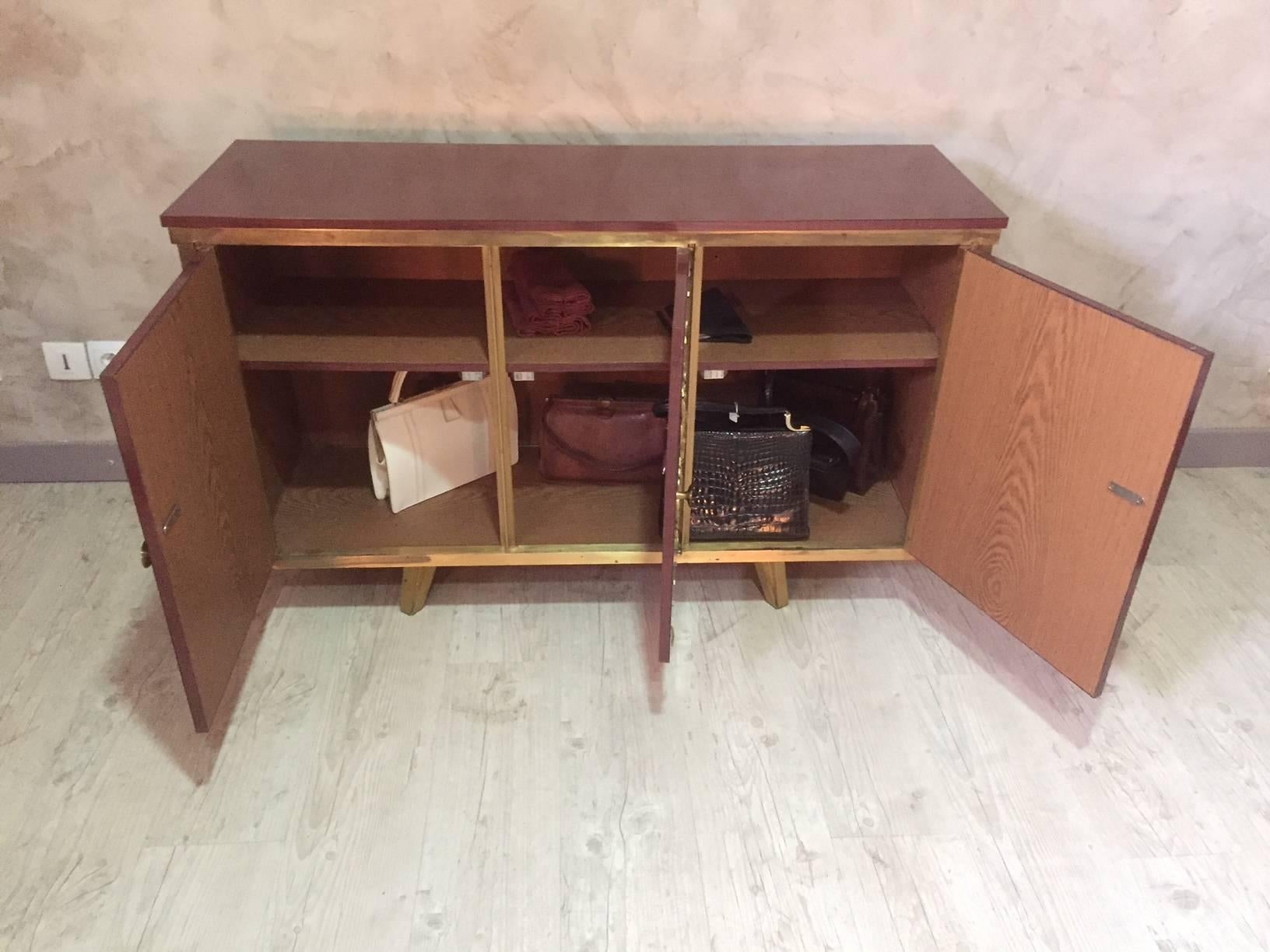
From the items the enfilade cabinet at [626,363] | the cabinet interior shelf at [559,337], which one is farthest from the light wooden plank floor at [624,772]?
→ the cabinet interior shelf at [559,337]

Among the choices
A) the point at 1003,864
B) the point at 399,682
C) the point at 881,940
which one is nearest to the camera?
the point at 881,940

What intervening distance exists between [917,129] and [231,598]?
4.90 ft

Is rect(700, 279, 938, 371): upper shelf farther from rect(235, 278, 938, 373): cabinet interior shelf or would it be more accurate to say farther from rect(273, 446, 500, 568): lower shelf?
rect(273, 446, 500, 568): lower shelf

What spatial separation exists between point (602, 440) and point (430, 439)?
0.32 metres

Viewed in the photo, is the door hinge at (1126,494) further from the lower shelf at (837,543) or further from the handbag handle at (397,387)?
the handbag handle at (397,387)

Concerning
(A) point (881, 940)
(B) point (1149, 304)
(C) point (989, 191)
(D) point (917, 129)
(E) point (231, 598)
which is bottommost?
(A) point (881, 940)

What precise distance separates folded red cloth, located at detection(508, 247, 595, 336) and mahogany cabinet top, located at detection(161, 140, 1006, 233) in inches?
6.1

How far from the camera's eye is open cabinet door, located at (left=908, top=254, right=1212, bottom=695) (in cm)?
136

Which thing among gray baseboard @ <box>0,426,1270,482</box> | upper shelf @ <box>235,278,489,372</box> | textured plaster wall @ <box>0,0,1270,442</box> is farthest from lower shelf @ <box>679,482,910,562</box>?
gray baseboard @ <box>0,426,1270,482</box>

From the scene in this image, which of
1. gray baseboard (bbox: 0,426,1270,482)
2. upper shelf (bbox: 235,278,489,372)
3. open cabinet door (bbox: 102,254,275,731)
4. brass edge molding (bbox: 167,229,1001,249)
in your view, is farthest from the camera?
gray baseboard (bbox: 0,426,1270,482)

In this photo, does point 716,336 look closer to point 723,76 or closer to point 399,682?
point 723,76

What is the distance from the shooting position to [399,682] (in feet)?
5.67

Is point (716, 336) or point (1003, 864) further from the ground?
point (716, 336)

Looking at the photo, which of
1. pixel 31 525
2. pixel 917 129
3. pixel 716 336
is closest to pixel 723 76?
pixel 917 129
